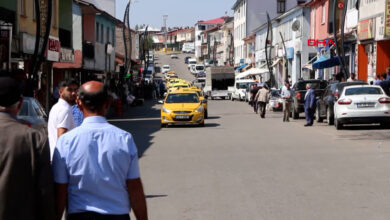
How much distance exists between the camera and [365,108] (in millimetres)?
22719

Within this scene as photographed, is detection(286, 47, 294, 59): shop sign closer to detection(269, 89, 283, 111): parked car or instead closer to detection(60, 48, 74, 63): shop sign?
detection(269, 89, 283, 111): parked car

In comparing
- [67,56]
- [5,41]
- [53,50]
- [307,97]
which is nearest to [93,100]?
[5,41]

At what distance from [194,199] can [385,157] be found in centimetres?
643

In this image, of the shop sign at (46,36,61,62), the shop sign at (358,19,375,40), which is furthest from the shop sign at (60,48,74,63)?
the shop sign at (358,19,375,40)

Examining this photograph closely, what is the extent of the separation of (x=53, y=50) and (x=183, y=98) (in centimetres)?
607

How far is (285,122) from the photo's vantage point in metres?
29.2

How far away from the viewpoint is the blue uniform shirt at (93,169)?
4359 mm

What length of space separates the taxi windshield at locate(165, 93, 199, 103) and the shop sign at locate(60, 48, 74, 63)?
23.8ft

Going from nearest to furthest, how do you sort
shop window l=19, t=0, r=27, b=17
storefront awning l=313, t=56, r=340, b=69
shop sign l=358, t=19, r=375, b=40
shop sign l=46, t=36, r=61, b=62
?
shop window l=19, t=0, r=27, b=17 → shop sign l=46, t=36, r=61, b=62 → shop sign l=358, t=19, r=375, b=40 → storefront awning l=313, t=56, r=340, b=69

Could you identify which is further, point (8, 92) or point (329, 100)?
point (329, 100)

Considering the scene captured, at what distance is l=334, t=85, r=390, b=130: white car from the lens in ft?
74.2

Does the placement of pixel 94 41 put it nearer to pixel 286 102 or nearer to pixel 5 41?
pixel 286 102

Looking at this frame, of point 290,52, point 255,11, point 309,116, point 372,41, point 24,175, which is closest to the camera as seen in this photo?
point 24,175

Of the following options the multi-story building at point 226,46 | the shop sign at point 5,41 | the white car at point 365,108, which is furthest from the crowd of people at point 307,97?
the multi-story building at point 226,46
